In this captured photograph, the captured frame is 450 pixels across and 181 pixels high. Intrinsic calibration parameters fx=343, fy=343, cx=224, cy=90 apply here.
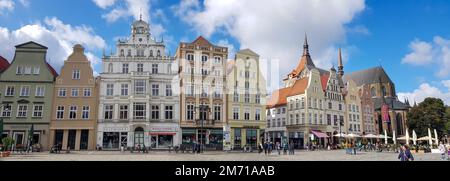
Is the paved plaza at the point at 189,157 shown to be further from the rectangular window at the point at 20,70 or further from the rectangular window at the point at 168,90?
the rectangular window at the point at 20,70

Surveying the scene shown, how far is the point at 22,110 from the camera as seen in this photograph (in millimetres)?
→ 40062

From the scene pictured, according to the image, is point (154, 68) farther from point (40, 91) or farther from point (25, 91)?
point (25, 91)

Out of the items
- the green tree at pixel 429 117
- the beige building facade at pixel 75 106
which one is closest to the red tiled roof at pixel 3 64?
the beige building facade at pixel 75 106

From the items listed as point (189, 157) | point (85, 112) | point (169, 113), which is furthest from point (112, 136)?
point (189, 157)

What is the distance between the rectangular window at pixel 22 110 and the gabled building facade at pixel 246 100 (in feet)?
79.9

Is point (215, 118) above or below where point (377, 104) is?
below

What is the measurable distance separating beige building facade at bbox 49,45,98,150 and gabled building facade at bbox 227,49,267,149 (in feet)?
56.3

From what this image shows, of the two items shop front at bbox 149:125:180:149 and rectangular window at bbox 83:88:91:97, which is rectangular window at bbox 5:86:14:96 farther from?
shop front at bbox 149:125:180:149

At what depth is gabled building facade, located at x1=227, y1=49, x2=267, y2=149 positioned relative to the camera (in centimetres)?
4575

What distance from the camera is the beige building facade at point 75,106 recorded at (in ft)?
132
